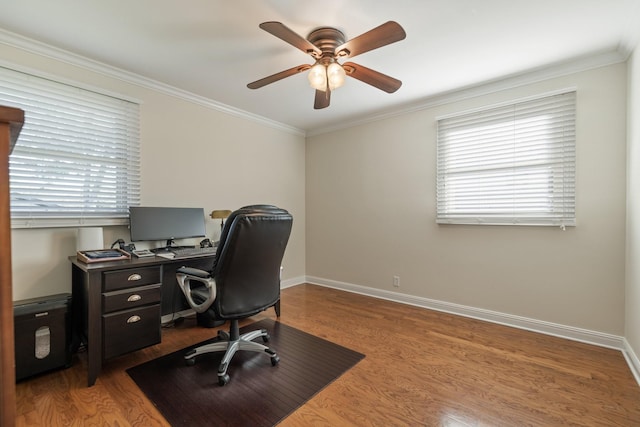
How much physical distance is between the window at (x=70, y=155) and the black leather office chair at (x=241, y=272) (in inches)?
49.8

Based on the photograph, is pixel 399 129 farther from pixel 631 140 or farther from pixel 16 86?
pixel 16 86

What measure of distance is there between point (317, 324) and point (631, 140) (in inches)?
121

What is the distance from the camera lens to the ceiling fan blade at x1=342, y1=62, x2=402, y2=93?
83.3 inches

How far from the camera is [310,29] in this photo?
2072mm

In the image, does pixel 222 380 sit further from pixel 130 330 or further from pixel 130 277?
pixel 130 277

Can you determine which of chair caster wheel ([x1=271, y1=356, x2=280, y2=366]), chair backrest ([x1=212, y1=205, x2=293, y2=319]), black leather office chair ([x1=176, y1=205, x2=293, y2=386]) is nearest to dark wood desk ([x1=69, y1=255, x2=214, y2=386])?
black leather office chair ([x1=176, y1=205, x2=293, y2=386])

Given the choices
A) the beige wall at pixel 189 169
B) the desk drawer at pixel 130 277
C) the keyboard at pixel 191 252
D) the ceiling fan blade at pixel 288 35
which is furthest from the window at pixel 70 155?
the ceiling fan blade at pixel 288 35

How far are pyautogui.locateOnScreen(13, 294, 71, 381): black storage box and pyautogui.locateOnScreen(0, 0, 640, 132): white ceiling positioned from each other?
6.52 feet

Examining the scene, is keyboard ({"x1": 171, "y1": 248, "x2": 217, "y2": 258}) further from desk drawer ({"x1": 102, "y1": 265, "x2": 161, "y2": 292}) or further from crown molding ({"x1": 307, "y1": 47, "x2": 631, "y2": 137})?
crown molding ({"x1": 307, "y1": 47, "x2": 631, "y2": 137})

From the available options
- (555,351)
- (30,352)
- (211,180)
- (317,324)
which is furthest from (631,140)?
(30,352)

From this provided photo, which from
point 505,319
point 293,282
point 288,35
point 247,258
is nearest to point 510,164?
point 505,319

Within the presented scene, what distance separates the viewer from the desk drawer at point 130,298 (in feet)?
6.47

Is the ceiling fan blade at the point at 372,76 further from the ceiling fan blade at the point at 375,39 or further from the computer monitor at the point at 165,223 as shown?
the computer monitor at the point at 165,223

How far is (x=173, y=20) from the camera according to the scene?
6.56ft
